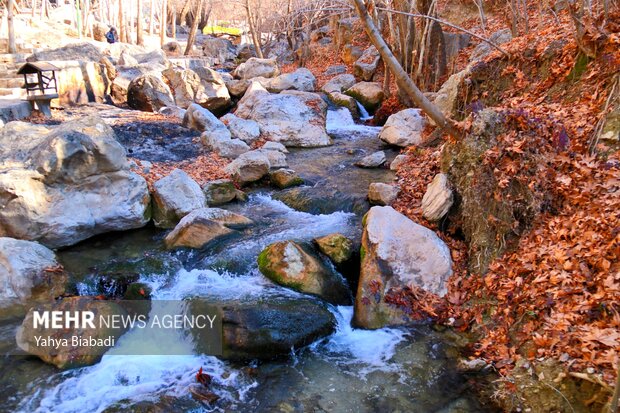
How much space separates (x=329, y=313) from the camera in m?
5.76

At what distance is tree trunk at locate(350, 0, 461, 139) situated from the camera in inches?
223

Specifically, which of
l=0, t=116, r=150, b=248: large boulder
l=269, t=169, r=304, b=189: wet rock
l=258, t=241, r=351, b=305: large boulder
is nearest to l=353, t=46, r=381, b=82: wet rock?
l=269, t=169, r=304, b=189: wet rock

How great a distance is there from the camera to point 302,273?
621cm

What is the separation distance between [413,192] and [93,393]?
5.77 meters

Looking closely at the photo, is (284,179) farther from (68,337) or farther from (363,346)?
(68,337)

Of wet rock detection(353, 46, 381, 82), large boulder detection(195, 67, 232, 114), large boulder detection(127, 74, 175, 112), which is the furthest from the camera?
wet rock detection(353, 46, 381, 82)

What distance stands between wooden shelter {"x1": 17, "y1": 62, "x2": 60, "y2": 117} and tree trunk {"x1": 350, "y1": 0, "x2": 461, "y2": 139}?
10.2m

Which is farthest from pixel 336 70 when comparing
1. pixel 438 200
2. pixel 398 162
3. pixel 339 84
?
pixel 438 200

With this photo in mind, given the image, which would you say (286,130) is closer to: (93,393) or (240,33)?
(93,393)

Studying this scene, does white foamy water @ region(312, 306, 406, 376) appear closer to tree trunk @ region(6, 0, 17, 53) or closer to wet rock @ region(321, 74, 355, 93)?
wet rock @ region(321, 74, 355, 93)

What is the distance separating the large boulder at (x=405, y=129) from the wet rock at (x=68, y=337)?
8.92 meters

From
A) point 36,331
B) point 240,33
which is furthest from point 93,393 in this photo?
point 240,33

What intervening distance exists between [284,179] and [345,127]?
20.0 ft

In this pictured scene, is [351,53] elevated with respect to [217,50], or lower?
elevated
